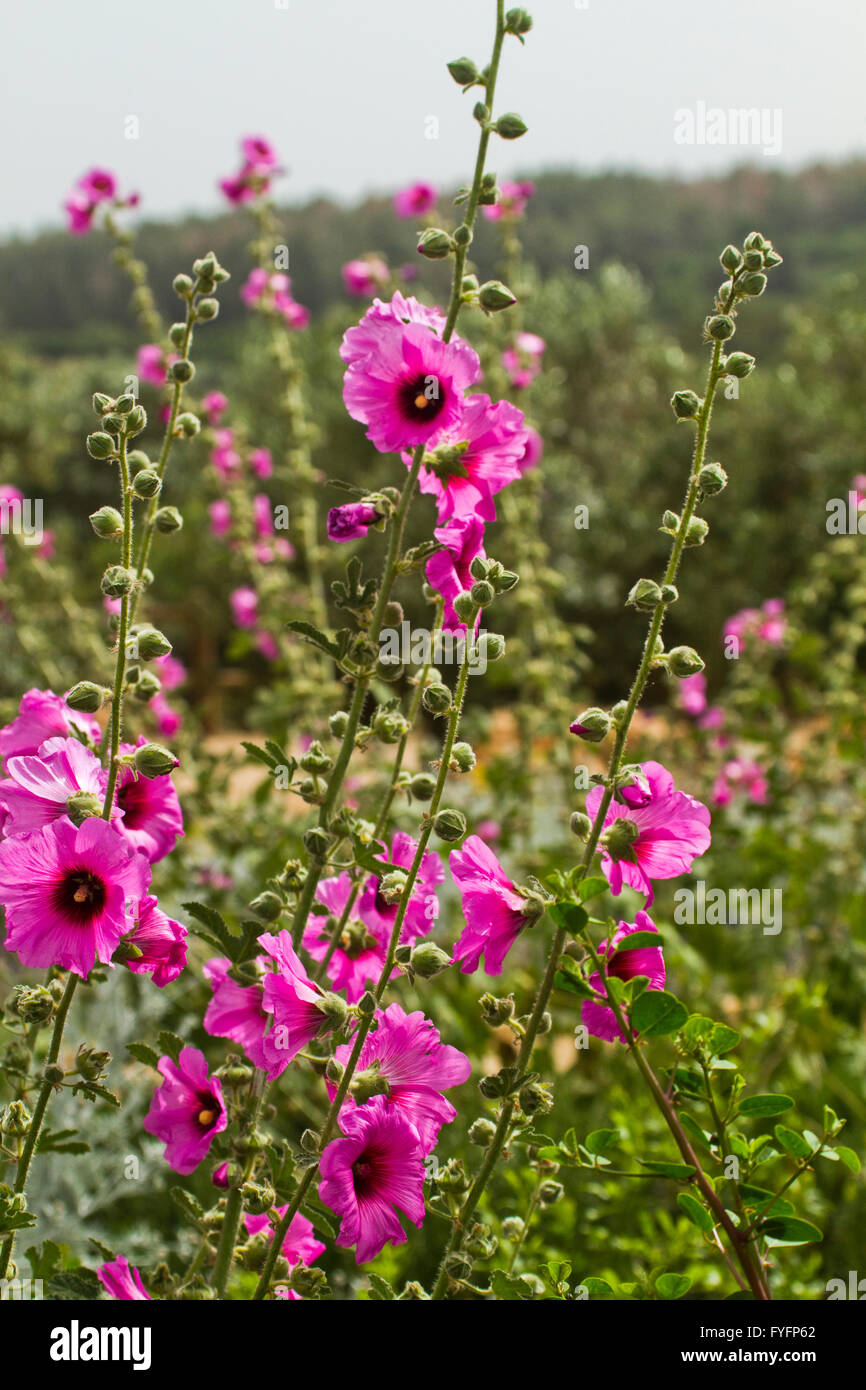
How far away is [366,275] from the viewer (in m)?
3.73

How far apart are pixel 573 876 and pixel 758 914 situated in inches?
83.7

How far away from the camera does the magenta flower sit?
4.14 ft

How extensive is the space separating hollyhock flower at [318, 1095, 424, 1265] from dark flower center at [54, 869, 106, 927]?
308 mm

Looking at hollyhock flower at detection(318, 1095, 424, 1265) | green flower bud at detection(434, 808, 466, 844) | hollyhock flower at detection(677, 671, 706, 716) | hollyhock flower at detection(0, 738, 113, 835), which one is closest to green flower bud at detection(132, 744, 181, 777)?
hollyhock flower at detection(0, 738, 113, 835)

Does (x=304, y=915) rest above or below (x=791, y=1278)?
above

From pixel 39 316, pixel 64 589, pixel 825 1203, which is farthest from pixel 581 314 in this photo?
pixel 39 316

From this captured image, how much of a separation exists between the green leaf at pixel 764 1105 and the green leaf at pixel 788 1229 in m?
0.10

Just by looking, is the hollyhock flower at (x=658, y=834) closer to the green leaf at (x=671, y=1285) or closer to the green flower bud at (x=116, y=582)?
the green leaf at (x=671, y=1285)

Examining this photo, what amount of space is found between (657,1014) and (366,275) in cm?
321

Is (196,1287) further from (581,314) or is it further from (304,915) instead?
(581,314)

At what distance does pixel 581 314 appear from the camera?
14.9 m

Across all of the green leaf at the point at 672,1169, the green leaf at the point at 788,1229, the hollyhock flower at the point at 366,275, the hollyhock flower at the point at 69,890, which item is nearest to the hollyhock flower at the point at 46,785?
the hollyhock flower at the point at 69,890

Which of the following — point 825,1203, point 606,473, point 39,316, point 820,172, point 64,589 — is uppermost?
point 820,172

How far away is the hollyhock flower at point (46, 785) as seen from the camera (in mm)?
1088
